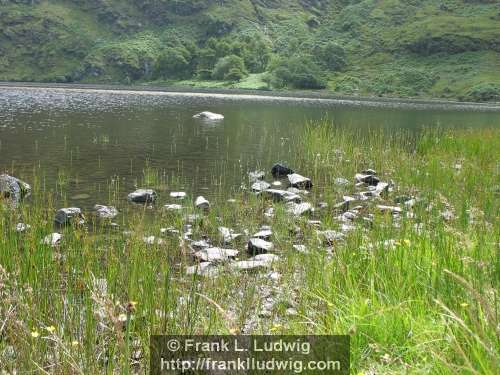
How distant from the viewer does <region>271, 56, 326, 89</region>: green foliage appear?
167000 mm

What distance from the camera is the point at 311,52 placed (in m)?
199

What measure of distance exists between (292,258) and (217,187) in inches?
363

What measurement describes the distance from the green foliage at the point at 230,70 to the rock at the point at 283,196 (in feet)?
558

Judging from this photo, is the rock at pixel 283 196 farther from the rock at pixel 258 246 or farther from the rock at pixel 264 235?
the rock at pixel 258 246

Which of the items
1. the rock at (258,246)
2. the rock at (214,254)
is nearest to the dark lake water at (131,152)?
the rock at (258,246)

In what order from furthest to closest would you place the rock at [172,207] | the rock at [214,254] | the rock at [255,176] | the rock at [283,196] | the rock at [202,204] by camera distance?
the rock at [255,176] < the rock at [283,196] < the rock at [202,204] < the rock at [172,207] < the rock at [214,254]

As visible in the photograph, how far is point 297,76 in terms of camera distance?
552ft

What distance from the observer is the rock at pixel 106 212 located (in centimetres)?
1228

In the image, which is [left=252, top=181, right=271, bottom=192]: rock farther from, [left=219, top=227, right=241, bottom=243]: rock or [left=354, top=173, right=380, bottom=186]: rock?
[left=219, top=227, right=241, bottom=243]: rock

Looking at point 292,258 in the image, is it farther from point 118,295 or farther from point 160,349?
point 160,349

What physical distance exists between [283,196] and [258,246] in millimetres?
5596

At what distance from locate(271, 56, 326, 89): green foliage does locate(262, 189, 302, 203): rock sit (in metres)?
153

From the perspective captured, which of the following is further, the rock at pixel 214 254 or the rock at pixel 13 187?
the rock at pixel 13 187

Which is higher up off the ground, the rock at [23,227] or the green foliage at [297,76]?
the green foliage at [297,76]
